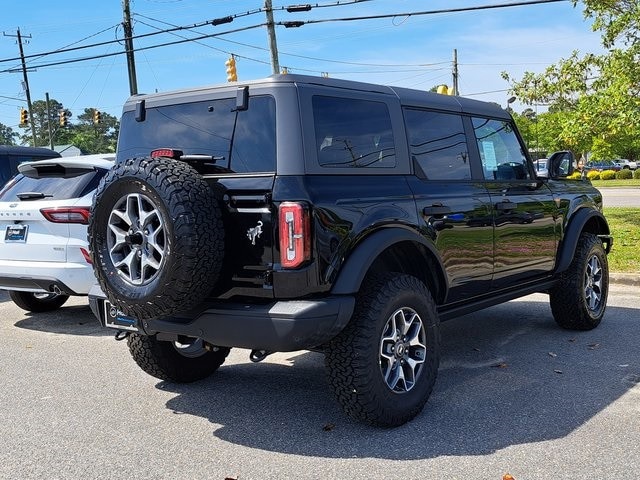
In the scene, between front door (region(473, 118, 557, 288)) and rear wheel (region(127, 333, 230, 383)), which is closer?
rear wheel (region(127, 333, 230, 383))

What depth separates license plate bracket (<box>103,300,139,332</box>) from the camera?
4.14 m

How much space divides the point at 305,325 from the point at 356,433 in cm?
86

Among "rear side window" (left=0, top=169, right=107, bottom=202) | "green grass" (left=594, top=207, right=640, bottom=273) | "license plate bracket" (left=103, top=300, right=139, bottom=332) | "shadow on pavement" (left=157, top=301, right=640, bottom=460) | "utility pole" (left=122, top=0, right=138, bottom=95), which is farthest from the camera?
"utility pole" (left=122, top=0, right=138, bottom=95)

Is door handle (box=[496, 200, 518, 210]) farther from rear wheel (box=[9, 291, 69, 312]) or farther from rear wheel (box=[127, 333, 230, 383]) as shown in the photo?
rear wheel (box=[9, 291, 69, 312])

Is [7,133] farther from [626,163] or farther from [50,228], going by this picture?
[50,228]

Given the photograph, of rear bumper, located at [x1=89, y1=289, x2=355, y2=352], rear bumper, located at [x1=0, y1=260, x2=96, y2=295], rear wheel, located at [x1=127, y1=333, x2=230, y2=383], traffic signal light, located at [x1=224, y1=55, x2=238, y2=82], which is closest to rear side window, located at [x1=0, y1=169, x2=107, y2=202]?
rear bumper, located at [x1=0, y1=260, x2=96, y2=295]

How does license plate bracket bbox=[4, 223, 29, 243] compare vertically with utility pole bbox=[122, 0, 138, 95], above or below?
below

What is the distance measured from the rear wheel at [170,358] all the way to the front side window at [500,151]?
249 cm

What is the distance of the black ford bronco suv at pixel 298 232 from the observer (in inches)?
144

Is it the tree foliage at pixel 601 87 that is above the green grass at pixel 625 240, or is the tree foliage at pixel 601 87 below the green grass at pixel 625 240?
above

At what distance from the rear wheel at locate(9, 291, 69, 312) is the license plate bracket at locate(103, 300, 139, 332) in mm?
3858

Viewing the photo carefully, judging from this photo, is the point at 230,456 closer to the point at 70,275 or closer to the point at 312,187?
the point at 312,187

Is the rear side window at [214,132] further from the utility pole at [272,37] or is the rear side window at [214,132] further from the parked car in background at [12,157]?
the utility pole at [272,37]

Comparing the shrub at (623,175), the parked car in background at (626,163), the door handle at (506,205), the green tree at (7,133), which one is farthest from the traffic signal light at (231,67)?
the green tree at (7,133)
